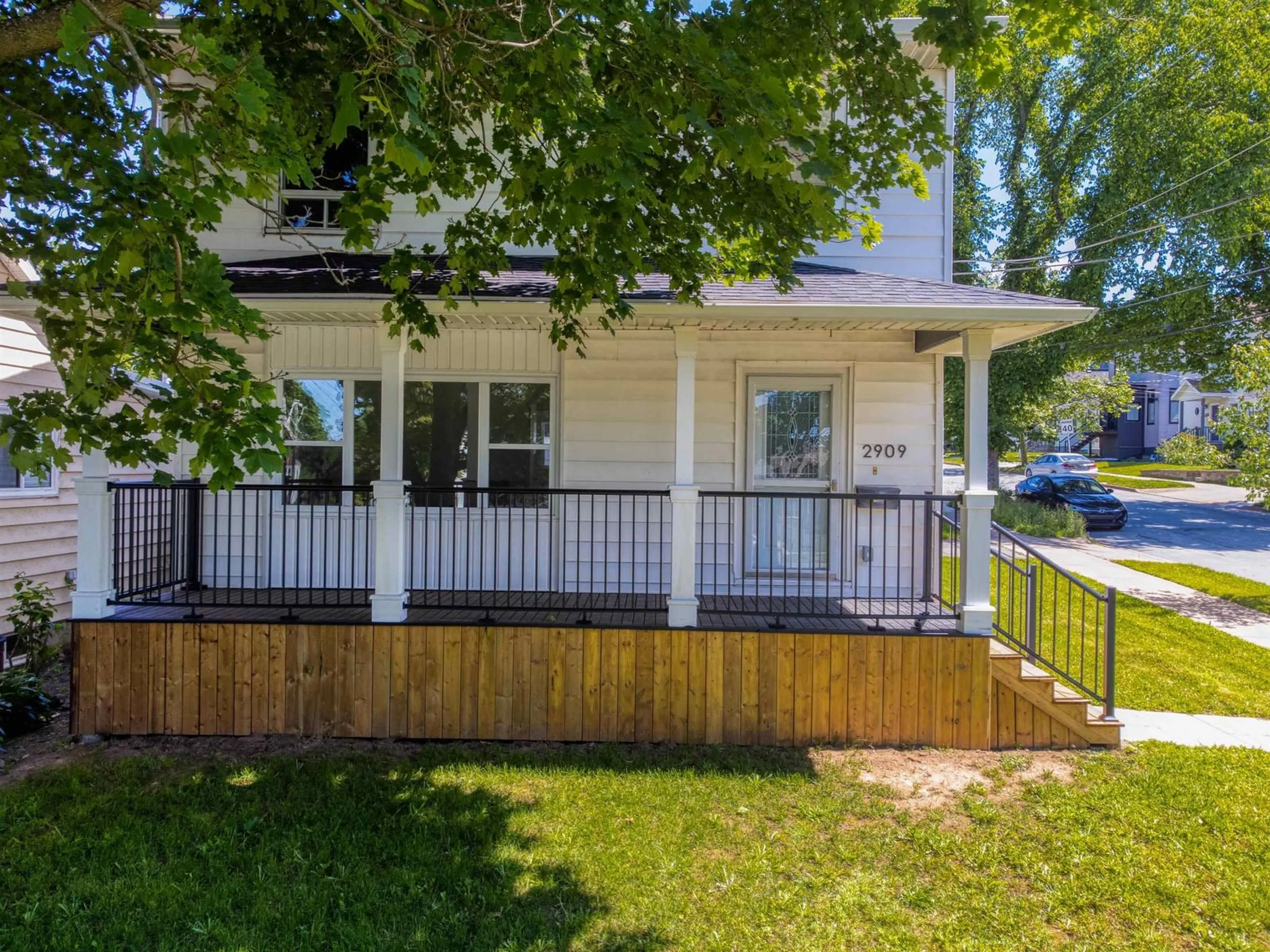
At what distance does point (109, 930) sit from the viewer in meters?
3.14

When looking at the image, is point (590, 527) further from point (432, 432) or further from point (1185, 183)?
point (1185, 183)

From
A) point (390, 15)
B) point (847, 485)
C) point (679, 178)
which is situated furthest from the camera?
point (847, 485)

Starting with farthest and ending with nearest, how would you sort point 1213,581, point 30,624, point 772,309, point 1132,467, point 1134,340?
point 1132,467 < point 1134,340 < point 1213,581 < point 30,624 < point 772,309

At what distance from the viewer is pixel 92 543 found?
5.30m

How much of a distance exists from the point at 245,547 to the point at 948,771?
19.2ft

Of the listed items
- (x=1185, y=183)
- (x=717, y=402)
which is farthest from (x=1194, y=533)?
(x=717, y=402)

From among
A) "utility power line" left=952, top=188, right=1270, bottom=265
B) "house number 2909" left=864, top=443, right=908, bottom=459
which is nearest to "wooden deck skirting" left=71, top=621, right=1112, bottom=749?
"house number 2909" left=864, top=443, right=908, bottom=459

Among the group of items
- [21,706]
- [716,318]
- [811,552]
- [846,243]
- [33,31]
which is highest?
[846,243]

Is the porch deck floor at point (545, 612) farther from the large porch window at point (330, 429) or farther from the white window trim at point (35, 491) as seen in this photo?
the white window trim at point (35, 491)

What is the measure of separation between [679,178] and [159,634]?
4932 millimetres

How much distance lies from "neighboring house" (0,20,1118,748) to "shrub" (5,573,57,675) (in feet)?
3.66

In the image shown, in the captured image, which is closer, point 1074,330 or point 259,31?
point 259,31

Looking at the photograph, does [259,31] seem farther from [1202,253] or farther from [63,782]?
[1202,253]

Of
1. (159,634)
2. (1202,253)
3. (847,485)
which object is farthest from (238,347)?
(1202,253)
